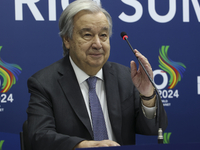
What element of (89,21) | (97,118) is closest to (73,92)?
(97,118)

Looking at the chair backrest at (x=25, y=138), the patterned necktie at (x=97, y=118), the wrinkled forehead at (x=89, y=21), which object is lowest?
the chair backrest at (x=25, y=138)

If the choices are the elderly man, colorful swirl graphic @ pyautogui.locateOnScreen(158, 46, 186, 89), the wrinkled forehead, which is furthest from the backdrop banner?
the wrinkled forehead

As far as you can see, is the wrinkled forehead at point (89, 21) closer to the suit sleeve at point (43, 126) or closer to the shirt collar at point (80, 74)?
the shirt collar at point (80, 74)

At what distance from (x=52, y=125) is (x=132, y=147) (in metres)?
0.67

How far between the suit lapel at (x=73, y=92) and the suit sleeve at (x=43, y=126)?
0.12 m

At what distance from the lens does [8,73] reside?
2.37 meters

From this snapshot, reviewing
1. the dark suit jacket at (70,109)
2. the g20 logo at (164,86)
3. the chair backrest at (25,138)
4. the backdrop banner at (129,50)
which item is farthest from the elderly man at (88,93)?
the g20 logo at (164,86)

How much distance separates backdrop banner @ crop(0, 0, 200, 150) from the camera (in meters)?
2.38

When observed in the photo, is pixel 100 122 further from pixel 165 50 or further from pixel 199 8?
pixel 199 8

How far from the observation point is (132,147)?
0.91 meters

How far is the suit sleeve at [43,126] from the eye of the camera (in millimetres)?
1298

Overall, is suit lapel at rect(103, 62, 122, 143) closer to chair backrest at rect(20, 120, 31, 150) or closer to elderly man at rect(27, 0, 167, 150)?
elderly man at rect(27, 0, 167, 150)

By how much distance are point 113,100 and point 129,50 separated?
1.02 meters

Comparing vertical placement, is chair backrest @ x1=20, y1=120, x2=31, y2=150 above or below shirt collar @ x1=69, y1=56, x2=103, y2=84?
below
